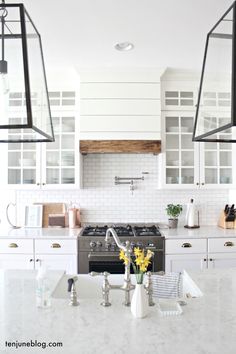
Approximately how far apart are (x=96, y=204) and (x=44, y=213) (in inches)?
26.5

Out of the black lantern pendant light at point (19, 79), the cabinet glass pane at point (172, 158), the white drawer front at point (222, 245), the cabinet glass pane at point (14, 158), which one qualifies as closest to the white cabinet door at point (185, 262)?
the white drawer front at point (222, 245)

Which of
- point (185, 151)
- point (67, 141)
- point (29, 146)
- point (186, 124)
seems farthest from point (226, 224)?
point (29, 146)

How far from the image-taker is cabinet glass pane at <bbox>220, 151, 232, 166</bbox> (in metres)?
3.61

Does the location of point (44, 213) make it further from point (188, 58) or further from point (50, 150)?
point (188, 58)

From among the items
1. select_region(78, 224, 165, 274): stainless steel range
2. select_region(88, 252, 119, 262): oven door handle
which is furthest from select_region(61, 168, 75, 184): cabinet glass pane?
select_region(88, 252, 119, 262): oven door handle

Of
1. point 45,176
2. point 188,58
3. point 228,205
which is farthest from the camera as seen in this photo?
point 228,205

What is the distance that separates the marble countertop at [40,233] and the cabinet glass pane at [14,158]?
79cm

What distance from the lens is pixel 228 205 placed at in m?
3.79

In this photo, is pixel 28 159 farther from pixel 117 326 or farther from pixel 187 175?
pixel 117 326

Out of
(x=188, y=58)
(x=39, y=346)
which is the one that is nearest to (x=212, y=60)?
(x=39, y=346)

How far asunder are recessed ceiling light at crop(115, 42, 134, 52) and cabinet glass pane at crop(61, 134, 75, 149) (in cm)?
116

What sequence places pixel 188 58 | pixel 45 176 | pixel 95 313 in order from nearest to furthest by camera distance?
pixel 95 313 < pixel 188 58 < pixel 45 176

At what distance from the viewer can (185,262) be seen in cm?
316

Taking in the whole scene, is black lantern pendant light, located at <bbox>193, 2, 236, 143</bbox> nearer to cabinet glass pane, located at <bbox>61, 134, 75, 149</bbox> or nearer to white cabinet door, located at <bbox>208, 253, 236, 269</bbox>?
white cabinet door, located at <bbox>208, 253, 236, 269</bbox>
